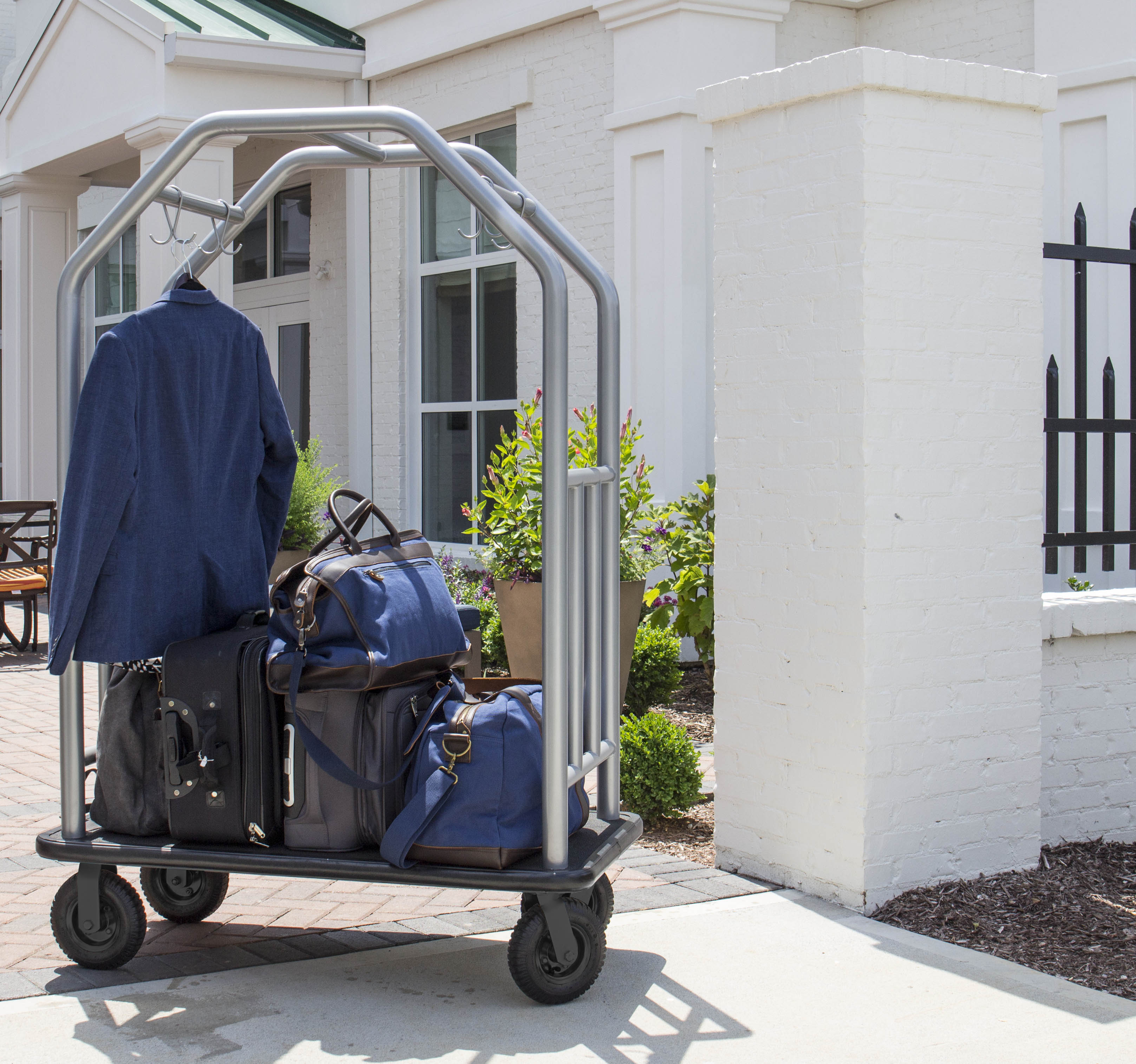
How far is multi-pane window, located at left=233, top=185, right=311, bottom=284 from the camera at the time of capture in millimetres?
11242

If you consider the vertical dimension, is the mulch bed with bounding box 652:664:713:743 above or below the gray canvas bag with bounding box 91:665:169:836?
below

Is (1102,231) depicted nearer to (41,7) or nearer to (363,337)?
(363,337)

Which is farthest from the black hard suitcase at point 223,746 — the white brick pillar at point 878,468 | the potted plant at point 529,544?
the potted plant at point 529,544

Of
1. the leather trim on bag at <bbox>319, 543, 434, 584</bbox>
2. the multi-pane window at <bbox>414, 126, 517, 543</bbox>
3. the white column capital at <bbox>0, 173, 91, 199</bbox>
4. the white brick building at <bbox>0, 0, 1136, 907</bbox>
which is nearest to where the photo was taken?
the leather trim on bag at <bbox>319, 543, 434, 584</bbox>

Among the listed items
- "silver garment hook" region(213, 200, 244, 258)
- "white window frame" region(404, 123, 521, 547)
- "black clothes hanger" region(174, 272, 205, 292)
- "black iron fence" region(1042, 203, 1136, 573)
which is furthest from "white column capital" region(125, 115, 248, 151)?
"black iron fence" region(1042, 203, 1136, 573)

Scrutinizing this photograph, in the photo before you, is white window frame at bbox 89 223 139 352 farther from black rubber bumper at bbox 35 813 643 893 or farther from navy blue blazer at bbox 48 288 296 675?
black rubber bumper at bbox 35 813 643 893

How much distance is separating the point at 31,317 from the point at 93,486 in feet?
32.5

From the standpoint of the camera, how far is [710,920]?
3820 millimetres

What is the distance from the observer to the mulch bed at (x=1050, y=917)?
3496 millimetres

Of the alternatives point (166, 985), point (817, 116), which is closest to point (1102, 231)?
point (817, 116)

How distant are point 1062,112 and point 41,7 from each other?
35.8 ft

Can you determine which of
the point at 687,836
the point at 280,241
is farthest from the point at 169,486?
the point at 280,241

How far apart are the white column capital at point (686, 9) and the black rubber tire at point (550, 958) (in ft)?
19.0

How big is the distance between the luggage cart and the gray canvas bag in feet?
0.15
